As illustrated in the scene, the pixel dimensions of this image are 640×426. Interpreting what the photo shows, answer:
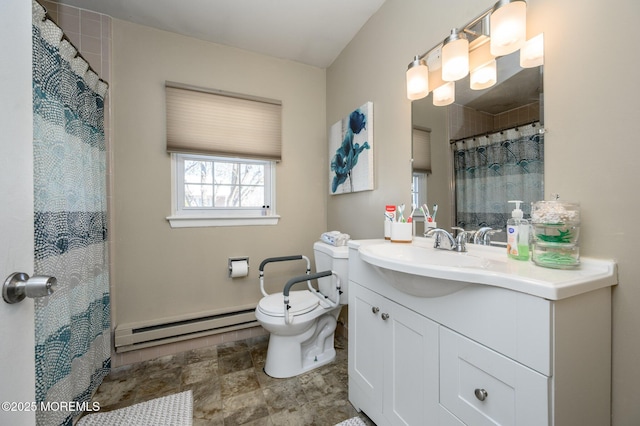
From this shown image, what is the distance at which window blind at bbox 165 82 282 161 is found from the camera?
6.32ft

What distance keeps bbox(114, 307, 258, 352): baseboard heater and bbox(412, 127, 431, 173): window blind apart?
1.72m

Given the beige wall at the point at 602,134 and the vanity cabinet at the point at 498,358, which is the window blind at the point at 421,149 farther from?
the vanity cabinet at the point at 498,358

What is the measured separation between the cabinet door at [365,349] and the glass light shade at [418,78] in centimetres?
110

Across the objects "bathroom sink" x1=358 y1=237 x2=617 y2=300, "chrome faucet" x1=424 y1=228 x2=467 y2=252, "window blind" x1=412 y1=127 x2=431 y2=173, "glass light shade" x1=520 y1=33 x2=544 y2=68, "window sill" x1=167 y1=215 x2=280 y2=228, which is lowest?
"bathroom sink" x1=358 y1=237 x2=617 y2=300

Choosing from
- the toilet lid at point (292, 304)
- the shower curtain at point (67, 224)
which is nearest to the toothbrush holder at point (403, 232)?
the toilet lid at point (292, 304)

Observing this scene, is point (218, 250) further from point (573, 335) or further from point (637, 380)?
point (637, 380)

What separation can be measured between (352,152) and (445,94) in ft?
2.59

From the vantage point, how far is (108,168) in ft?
5.83

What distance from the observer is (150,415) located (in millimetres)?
1355

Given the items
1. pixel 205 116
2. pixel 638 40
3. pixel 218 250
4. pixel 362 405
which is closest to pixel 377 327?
pixel 362 405

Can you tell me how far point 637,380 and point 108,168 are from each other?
2731mm

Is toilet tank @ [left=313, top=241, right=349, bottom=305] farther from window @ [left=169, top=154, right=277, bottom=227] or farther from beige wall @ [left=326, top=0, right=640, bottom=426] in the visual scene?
beige wall @ [left=326, top=0, right=640, bottom=426]

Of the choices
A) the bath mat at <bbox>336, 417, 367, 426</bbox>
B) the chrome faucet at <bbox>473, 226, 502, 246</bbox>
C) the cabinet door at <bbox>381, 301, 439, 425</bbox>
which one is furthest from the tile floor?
the chrome faucet at <bbox>473, 226, 502, 246</bbox>

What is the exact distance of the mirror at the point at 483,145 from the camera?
0.97 m
